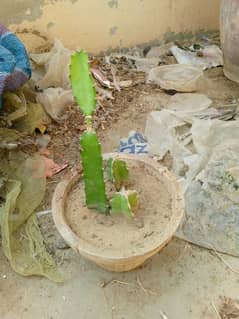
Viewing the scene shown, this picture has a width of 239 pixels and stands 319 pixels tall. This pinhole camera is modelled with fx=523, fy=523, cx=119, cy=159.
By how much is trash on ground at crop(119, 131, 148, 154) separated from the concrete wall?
77 cm

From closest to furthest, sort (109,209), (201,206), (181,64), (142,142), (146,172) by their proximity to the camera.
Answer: (109,209), (146,172), (201,206), (142,142), (181,64)

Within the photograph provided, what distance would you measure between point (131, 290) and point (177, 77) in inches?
52.4

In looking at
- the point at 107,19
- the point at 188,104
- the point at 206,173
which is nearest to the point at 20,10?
the point at 107,19

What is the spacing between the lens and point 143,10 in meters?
2.97

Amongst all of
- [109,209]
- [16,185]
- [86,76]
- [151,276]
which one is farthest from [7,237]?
[86,76]

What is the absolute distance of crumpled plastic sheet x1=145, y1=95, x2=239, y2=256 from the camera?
192cm

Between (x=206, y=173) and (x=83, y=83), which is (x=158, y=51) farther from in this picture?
(x=83, y=83)

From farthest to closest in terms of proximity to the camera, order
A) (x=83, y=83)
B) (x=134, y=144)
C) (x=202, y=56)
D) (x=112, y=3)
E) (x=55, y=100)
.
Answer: (x=202, y=56), (x=112, y=3), (x=55, y=100), (x=134, y=144), (x=83, y=83)

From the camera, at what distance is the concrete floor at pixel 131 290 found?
173 centimetres

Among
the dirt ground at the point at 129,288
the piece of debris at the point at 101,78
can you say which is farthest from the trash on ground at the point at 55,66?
the dirt ground at the point at 129,288

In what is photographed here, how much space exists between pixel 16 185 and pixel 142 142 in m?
0.63

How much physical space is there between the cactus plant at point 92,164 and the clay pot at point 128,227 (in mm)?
67

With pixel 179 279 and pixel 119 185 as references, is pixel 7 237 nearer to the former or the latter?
pixel 119 185

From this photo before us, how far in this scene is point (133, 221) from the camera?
5.63 ft
